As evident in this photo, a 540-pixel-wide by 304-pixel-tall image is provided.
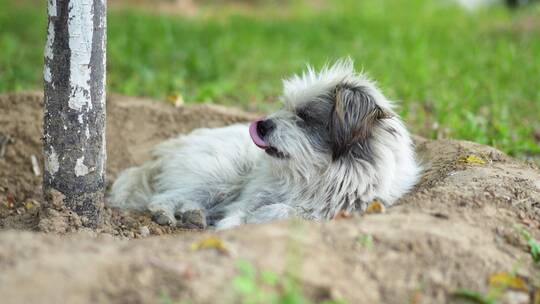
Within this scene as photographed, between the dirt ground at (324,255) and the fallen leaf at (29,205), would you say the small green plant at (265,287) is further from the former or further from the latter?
the fallen leaf at (29,205)

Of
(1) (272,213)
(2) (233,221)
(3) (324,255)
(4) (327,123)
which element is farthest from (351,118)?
(3) (324,255)

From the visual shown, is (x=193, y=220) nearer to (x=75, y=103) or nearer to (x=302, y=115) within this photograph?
(x=302, y=115)

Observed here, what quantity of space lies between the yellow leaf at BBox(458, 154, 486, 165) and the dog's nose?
1.51 metres

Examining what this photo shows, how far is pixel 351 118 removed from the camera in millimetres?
4762

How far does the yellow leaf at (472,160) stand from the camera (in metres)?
5.36

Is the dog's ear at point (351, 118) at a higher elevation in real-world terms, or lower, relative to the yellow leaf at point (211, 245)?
higher

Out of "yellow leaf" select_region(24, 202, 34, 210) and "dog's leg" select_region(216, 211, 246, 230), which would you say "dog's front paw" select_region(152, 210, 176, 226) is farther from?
"yellow leaf" select_region(24, 202, 34, 210)

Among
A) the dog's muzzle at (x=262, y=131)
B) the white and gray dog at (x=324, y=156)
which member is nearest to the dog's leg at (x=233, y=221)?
the white and gray dog at (x=324, y=156)

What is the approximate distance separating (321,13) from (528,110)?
6590 millimetres

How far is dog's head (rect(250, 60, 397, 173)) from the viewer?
479cm

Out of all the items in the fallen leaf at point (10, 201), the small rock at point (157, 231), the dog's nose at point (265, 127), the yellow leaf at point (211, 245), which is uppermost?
the dog's nose at point (265, 127)

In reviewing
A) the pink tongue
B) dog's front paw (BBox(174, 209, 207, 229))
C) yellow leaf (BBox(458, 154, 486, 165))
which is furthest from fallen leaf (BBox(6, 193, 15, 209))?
yellow leaf (BBox(458, 154, 486, 165))

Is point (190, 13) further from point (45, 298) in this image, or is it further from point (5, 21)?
point (45, 298)

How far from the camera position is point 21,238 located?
3.49m
